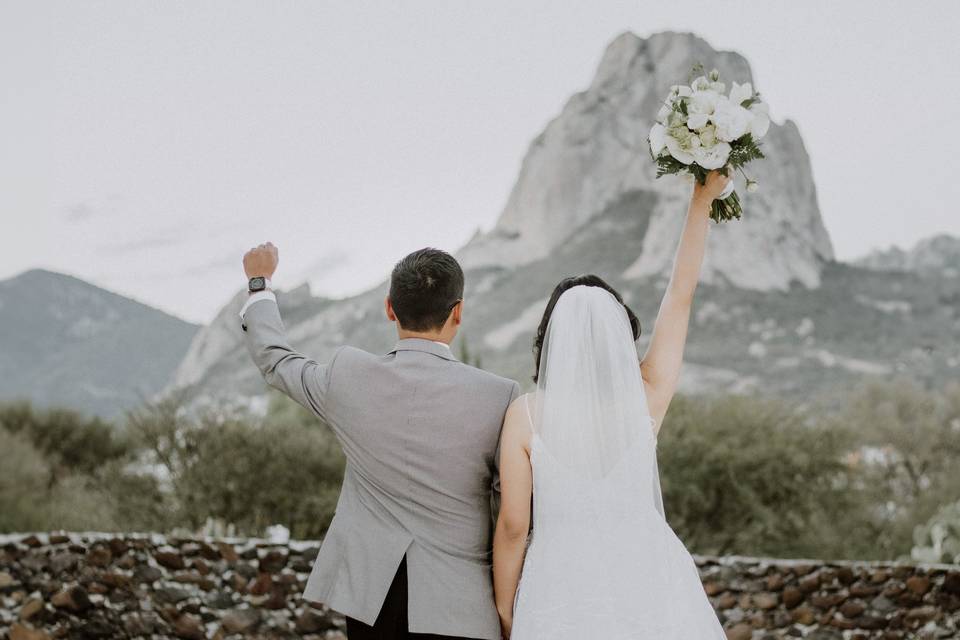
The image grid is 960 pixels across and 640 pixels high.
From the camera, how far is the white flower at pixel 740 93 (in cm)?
296

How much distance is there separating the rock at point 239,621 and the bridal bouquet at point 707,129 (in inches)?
170

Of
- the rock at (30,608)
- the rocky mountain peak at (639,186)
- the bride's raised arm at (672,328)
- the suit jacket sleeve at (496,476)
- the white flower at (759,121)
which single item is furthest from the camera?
the rocky mountain peak at (639,186)

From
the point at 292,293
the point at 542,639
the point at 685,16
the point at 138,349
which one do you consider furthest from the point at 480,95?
the point at 542,639

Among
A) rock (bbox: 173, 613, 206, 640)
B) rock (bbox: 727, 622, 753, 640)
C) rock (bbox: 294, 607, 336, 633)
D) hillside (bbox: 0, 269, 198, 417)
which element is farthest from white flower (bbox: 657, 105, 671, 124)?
hillside (bbox: 0, 269, 198, 417)

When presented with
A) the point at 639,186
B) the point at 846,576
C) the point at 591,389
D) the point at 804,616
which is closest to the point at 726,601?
the point at 804,616

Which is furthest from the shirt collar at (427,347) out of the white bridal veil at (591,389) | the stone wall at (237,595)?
the stone wall at (237,595)

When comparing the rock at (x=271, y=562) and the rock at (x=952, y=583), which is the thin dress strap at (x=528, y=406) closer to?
the rock at (x=271, y=562)

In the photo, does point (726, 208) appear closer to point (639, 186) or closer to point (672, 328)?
point (672, 328)

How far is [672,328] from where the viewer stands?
2.79 metres

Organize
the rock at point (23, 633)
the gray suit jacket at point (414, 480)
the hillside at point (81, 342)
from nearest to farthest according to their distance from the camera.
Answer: the gray suit jacket at point (414, 480) < the rock at point (23, 633) < the hillside at point (81, 342)

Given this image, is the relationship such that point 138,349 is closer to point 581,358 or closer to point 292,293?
point 292,293

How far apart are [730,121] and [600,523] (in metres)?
1.21

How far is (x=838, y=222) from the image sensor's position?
7694 cm

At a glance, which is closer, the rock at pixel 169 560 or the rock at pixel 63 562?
the rock at pixel 63 562
